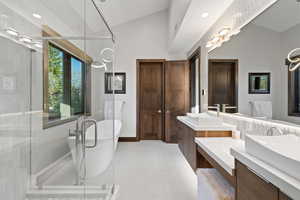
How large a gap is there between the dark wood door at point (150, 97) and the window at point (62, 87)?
9.71 ft

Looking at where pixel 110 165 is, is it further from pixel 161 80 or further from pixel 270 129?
pixel 161 80

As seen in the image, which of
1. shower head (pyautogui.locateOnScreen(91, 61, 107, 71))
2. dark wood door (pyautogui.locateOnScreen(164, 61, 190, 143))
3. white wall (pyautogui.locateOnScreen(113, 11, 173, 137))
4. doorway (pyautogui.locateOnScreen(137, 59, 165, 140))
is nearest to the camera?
shower head (pyautogui.locateOnScreen(91, 61, 107, 71))

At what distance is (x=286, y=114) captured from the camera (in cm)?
166

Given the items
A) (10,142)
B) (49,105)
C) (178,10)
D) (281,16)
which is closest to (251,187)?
(281,16)

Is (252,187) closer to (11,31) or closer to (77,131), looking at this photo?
(77,131)

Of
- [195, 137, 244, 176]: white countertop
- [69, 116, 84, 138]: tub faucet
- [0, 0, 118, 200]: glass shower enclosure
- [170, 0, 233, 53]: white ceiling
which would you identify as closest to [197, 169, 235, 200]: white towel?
[195, 137, 244, 176]: white countertop

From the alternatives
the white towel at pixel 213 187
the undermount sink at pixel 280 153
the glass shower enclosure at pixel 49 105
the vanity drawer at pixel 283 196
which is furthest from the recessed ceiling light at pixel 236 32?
the vanity drawer at pixel 283 196

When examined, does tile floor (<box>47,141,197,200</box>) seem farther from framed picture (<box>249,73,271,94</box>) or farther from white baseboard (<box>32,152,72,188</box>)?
framed picture (<box>249,73,271,94</box>)

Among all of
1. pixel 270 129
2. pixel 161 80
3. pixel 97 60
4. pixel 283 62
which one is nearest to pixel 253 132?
pixel 270 129

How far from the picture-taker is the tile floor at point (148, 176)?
2424 millimetres

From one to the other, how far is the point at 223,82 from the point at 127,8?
3237mm

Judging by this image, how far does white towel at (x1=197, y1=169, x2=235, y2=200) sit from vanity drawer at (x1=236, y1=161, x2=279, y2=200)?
0.28m

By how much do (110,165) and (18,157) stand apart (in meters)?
1.21

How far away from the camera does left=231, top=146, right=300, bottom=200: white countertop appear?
2.47 ft
